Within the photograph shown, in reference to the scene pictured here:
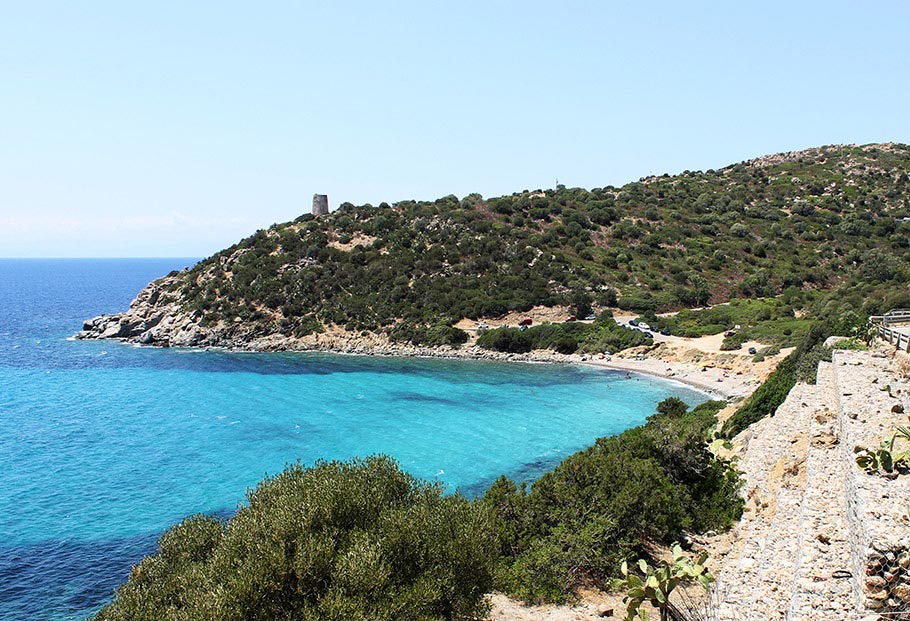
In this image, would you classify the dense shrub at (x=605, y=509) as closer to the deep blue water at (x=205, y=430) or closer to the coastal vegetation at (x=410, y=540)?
the coastal vegetation at (x=410, y=540)

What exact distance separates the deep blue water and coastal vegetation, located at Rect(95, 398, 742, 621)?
30.2 feet

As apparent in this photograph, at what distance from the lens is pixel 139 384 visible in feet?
179

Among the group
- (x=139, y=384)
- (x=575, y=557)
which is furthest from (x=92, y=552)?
(x=139, y=384)

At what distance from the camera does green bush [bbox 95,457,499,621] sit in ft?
39.1

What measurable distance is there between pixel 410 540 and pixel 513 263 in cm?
7130

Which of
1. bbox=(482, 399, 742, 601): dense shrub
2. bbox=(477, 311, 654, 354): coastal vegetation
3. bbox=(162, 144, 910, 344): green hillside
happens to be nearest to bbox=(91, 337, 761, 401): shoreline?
bbox=(477, 311, 654, 354): coastal vegetation

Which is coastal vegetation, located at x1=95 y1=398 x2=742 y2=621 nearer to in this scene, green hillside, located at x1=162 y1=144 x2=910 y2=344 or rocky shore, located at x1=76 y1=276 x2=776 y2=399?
rocky shore, located at x1=76 y1=276 x2=776 y2=399

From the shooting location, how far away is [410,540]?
1344 cm

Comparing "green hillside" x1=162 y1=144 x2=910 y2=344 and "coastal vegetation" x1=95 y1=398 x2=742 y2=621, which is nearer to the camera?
"coastal vegetation" x1=95 y1=398 x2=742 y2=621

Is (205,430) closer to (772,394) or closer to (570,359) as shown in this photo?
(772,394)

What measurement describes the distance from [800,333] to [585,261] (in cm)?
3611

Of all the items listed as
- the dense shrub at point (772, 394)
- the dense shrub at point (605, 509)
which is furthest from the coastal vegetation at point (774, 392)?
the dense shrub at point (605, 509)

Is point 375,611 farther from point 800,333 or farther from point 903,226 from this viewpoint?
point 903,226

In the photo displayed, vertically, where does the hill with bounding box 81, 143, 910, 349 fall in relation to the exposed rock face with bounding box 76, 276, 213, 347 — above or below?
above
